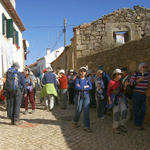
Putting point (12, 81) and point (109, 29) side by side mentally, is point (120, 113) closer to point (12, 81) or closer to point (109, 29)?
point (12, 81)

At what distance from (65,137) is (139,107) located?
6.67 feet

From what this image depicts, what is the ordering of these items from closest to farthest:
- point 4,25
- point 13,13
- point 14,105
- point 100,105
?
1. point 14,105
2. point 100,105
3. point 4,25
4. point 13,13

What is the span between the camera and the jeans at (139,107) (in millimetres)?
5129

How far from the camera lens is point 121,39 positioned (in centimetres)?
1623

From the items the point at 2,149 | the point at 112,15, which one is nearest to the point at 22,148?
the point at 2,149

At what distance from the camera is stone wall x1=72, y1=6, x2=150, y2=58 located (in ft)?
42.5

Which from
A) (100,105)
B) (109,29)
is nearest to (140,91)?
(100,105)

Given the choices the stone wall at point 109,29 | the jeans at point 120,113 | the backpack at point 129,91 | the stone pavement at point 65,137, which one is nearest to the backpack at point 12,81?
the stone pavement at point 65,137

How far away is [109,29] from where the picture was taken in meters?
13.1

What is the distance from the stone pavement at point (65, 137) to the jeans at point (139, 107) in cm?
28

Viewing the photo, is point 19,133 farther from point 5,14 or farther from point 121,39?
point 121,39

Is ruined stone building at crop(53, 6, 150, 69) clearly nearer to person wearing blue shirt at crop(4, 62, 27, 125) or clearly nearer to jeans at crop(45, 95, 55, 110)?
jeans at crop(45, 95, 55, 110)

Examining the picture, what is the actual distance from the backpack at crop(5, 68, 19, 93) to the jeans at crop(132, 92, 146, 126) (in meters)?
3.23

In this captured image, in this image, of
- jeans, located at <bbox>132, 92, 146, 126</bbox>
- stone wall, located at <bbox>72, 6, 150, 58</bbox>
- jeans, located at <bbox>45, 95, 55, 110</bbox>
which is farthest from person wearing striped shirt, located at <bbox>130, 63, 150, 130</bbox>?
stone wall, located at <bbox>72, 6, 150, 58</bbox>
